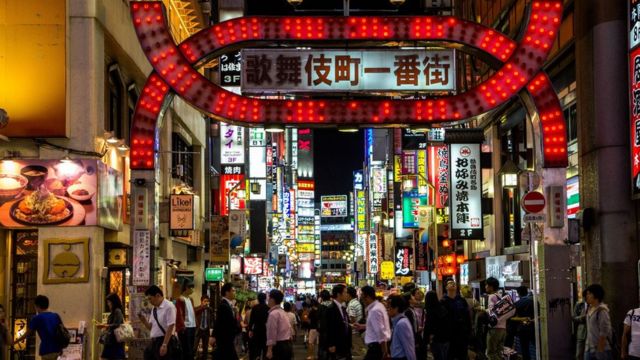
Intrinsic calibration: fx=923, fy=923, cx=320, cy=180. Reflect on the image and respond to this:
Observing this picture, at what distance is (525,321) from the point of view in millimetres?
19062

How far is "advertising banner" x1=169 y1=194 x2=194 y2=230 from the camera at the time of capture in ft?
104

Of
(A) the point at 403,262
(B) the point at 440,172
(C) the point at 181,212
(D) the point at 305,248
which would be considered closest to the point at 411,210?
(A) the point at 403,262

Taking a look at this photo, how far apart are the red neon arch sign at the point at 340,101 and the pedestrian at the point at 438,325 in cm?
317

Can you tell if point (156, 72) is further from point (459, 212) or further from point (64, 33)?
point (459, 212)

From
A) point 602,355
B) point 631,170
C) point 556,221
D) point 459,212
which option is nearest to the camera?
point 602,355

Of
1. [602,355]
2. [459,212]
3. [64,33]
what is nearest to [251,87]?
[64,33]

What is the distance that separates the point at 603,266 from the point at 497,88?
5.46 meters

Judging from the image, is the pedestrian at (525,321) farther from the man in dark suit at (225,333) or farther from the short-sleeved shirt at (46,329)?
the short-sleeved shirt at (46,329)

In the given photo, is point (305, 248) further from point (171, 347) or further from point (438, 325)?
point (171, 347)

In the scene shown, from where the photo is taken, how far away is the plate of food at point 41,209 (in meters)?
20.2

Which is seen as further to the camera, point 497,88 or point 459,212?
point 459,212

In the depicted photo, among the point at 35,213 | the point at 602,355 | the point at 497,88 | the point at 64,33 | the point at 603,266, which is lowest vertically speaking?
the point at 602,355

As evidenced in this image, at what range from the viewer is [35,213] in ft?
66.8

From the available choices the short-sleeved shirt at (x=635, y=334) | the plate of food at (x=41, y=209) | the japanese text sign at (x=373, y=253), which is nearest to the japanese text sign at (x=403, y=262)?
the japanese text sign at (x=373, y=253)
